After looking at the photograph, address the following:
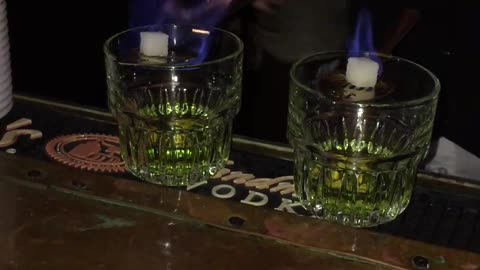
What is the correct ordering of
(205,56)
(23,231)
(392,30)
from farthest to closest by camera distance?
(392,30), (205,56), (23,231)

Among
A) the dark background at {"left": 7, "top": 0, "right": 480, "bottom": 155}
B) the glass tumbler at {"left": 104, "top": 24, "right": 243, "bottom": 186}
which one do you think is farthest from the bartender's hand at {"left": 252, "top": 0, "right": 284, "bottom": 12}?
the glass tumbler at {"left": 104, "top": 24, "right": 243, "bottom": 186}

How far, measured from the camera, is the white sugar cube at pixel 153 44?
2.29ft

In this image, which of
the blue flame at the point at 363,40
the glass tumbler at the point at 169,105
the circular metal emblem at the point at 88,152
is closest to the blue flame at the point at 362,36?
the blue flame at the point at 363,40

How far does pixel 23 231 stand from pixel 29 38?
0.38m

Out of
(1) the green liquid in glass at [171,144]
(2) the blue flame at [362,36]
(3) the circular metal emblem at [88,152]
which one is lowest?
(3) the circular metal emblem at [88,152]

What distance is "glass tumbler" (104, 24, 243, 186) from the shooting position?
0.69m

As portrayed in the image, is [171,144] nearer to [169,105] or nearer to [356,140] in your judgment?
[169,105]

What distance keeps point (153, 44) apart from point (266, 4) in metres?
0.22

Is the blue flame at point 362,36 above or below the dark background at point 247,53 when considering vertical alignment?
above

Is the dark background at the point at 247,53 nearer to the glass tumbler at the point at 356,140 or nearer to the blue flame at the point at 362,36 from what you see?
the blue flame at the point at 362,36

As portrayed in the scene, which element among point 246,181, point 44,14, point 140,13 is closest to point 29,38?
point 44,14

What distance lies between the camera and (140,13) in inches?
35.0

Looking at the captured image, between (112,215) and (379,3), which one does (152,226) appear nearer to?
(112,215)

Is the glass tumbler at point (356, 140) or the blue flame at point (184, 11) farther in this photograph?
the blue flame at point (184, 11)
